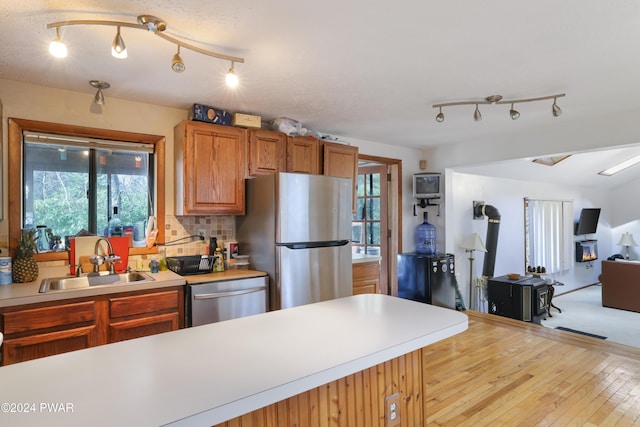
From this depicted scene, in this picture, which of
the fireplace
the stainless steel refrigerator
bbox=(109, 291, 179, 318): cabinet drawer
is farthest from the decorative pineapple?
the fireplace

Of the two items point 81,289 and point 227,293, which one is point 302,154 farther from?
point 81,289

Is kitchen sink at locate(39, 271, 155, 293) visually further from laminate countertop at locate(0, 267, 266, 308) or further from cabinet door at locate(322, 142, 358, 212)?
cabinet door at locate(322, 142, 358, 212)

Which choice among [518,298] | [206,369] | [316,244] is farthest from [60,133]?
[518,298]

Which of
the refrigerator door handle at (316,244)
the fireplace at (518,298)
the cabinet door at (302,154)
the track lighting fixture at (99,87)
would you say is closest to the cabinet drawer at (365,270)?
the refrigerator door handle at (316,244)

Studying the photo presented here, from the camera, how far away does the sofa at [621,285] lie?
19.7 feet

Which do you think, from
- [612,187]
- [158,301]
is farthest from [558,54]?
[612,187]

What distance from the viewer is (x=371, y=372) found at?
4.31ft

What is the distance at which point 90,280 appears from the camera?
2479mm

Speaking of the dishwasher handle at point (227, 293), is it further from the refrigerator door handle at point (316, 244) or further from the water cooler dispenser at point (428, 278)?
the water cooler dispenser at point (428, 278)

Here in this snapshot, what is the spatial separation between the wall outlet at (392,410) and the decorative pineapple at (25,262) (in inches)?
93.4

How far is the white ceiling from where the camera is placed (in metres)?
1.61

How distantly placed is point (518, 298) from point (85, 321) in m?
5.01

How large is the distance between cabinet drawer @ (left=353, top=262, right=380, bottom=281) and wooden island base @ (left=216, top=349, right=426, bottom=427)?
7.14ft

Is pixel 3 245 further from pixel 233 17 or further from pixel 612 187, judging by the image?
pixel 612 187
